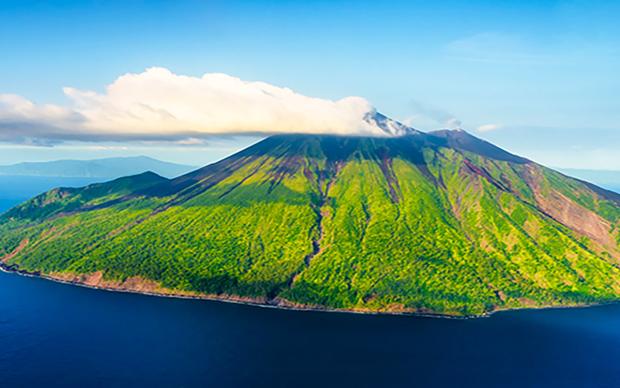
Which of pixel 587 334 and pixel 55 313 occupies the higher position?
pixel 587 334

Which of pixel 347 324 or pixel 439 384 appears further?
pixel 347 324

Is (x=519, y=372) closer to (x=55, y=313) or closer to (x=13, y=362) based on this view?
(x=13, y=362)

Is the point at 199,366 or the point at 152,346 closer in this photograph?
the point at 199,366

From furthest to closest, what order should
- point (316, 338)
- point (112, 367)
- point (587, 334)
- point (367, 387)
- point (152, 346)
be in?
1. point (587, 334)
2. point (316, 338)
3. point (152, 346)
4. point (112, 367)
5. point (367, 387)

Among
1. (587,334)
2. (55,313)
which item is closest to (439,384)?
(587,334)

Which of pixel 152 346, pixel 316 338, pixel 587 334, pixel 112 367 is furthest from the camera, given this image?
pixel 587 334

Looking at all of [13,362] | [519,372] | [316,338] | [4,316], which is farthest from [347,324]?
[4,316]

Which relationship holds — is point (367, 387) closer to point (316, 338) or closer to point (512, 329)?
point (316, 338)
